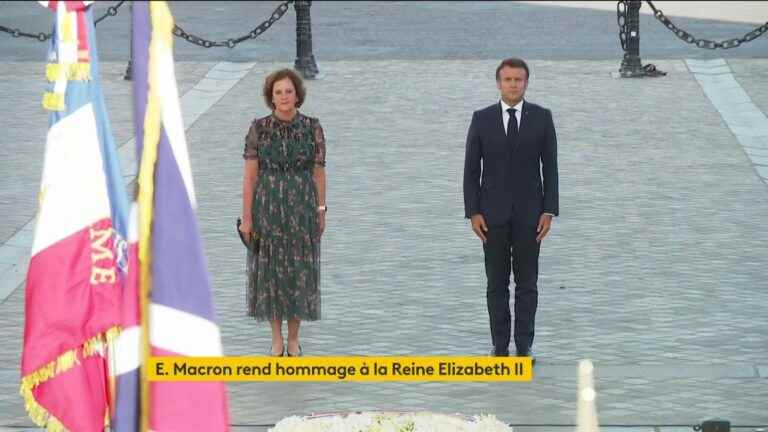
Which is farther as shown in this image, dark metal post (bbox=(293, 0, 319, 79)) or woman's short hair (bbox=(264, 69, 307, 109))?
dark metal post (bbox=(293, 0, 319, 79))

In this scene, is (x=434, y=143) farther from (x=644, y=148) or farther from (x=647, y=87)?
(x=647, y=87)

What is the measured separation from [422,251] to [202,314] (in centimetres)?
822

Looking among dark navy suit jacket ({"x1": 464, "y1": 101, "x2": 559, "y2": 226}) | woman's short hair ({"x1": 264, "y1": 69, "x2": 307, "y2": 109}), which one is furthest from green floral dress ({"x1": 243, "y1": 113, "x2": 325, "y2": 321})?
dark navy suit jacket ({"x1": 464, "y1": 101, "x2": 559, "y2": 226})

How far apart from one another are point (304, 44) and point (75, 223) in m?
15.8

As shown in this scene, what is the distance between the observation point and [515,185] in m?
10.4

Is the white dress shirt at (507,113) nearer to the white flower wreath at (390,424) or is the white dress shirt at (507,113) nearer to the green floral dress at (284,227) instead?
the green floral dress at (284,227)

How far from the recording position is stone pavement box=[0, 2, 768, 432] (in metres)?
9.98

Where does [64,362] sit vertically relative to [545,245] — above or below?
below

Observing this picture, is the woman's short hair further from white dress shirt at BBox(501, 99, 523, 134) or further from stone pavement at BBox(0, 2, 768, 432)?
stone pavement at BBox(0, 2, 768, 432)

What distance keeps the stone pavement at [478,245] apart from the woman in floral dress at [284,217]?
475 millimetres

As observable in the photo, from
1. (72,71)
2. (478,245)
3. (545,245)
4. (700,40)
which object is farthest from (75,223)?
(700,40)

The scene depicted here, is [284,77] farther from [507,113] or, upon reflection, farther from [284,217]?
[507,113]

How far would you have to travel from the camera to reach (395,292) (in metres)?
12.6
